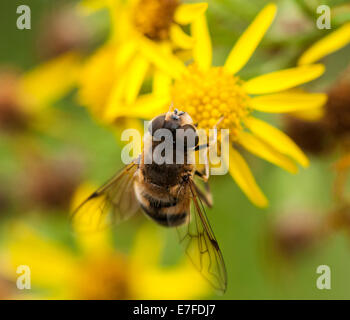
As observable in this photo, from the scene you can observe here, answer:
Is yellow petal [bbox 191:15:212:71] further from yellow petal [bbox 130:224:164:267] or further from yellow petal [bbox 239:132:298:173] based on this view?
yellow petal [bbox 130:224:164:267]

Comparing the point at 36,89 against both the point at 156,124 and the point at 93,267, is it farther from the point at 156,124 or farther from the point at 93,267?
the point at 156,124

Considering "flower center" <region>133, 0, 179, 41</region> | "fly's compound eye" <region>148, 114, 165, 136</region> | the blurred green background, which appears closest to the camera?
"fly's compound eye" <region>148, 114, 165, 136</region>

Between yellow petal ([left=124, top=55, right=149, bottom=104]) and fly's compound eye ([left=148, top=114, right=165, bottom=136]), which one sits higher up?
yellow petal ([left=124, top=55, right=149, bottom=104])

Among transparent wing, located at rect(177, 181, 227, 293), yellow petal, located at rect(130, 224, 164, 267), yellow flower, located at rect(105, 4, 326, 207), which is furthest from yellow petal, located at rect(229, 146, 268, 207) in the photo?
yellow petal, located at rect(130, 224, 164, 267)

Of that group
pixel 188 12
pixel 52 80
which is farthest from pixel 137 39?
pixel 52 80

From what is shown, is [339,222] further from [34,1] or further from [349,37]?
[34,1]

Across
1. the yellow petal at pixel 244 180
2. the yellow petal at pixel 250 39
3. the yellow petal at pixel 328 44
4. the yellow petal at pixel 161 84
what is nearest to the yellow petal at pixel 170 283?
the yellow petal at pixel 244 180

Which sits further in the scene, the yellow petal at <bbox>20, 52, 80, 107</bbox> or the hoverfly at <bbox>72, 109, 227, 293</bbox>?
the yellow petal at <bbox>20, 52, 80, 107</bbox>
